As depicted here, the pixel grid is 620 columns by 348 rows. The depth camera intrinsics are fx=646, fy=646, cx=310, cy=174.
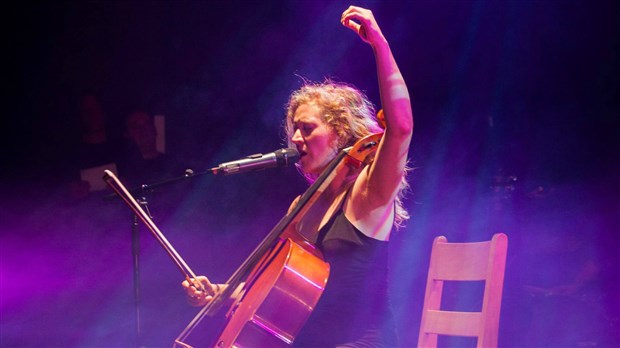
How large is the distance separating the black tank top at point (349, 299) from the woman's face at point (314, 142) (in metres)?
0.31

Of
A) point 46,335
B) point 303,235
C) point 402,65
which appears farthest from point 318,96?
point 46,335

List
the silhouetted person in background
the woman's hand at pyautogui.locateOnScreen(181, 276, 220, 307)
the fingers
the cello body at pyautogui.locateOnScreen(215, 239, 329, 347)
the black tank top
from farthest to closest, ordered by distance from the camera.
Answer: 1. the silhouetted person in background
2. the woman's hand at pyautogui.locateOnScreen(181, 276, 220, 307)
3. the black tank top
4. the cello body at pyautogui.locateOnScreen(215, 239, 329, 347)
5. the fingers

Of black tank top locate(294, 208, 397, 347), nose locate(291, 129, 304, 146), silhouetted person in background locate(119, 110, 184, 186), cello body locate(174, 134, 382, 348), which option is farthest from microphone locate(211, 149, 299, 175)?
silhouetted person in background locate(119, 110, 184, 186)

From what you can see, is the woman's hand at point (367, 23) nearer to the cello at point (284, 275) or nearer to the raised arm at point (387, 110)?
the raised arm at point (387, 110)

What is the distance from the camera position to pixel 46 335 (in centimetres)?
458

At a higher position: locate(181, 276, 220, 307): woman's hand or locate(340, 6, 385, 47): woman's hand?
locate(340, 6, 385, 47): woman's hand

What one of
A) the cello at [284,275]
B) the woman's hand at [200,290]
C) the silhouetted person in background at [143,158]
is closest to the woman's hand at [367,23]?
the cello at [284,275]

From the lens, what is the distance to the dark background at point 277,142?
413 centimetres

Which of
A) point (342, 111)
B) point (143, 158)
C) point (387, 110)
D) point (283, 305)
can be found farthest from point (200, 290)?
point (143, 158)

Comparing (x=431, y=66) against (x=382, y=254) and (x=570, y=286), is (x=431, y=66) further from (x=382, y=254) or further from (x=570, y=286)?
(x=382, y=254)

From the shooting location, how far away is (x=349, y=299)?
2.24 meters

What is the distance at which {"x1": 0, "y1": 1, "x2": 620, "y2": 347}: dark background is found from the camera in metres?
4.13

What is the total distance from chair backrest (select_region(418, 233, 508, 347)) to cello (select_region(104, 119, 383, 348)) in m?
0.48

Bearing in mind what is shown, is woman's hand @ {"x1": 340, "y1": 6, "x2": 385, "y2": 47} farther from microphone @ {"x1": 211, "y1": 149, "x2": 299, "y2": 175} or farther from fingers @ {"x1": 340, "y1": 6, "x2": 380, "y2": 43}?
microphone @ {"x1": 211, "y1": 149, "x2": 299, "y2": 175}
